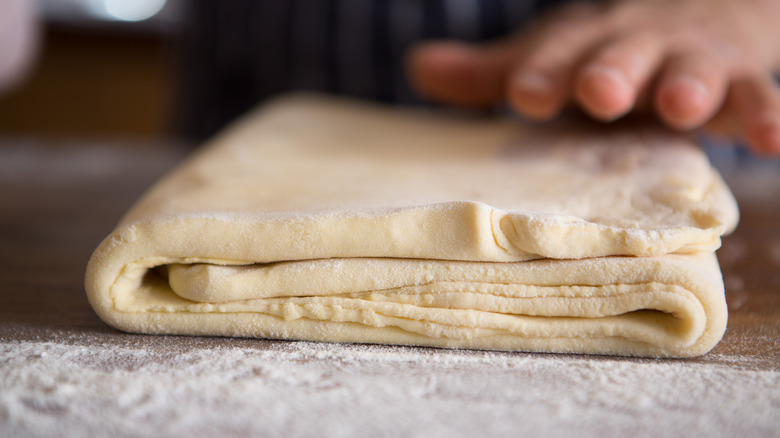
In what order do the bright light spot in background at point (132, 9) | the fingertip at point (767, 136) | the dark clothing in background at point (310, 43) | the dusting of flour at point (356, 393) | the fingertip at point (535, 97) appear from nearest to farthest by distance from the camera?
the dusting of flour at point (356, 393)
the fingertip at point (767, 136)
the fingertip at point (535, 97)
the dark clothing in background at point (310, 43)
the bright light spot in background at point (132, 9)

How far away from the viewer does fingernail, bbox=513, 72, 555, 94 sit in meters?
0.90

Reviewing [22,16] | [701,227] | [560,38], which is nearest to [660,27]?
[560,38]

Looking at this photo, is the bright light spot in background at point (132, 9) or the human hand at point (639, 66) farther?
the bright light spot in background at point (132, 9)

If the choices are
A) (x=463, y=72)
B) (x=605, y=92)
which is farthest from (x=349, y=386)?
(x=463, y=72)

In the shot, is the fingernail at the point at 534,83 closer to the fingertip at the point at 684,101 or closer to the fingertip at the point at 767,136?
the fingertip at the point at 684,101

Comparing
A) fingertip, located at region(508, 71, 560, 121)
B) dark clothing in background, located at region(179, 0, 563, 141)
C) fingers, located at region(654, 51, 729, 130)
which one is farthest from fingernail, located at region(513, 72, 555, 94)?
dark clothing in background, located at region(179, 0, 563, 141)

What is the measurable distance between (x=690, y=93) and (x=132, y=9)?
3.53 metres

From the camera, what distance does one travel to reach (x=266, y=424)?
49cm

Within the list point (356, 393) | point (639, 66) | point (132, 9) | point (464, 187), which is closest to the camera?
point (356, 393)

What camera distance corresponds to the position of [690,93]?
0.82 meters

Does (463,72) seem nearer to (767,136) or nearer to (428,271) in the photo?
(767,136)

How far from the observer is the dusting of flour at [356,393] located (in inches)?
19.2

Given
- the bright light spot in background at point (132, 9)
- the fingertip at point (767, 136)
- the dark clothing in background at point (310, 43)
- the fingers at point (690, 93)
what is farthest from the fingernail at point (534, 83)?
the bright light spot in background at point (132, 9)

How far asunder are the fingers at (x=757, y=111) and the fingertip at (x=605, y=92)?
0.15 metres
